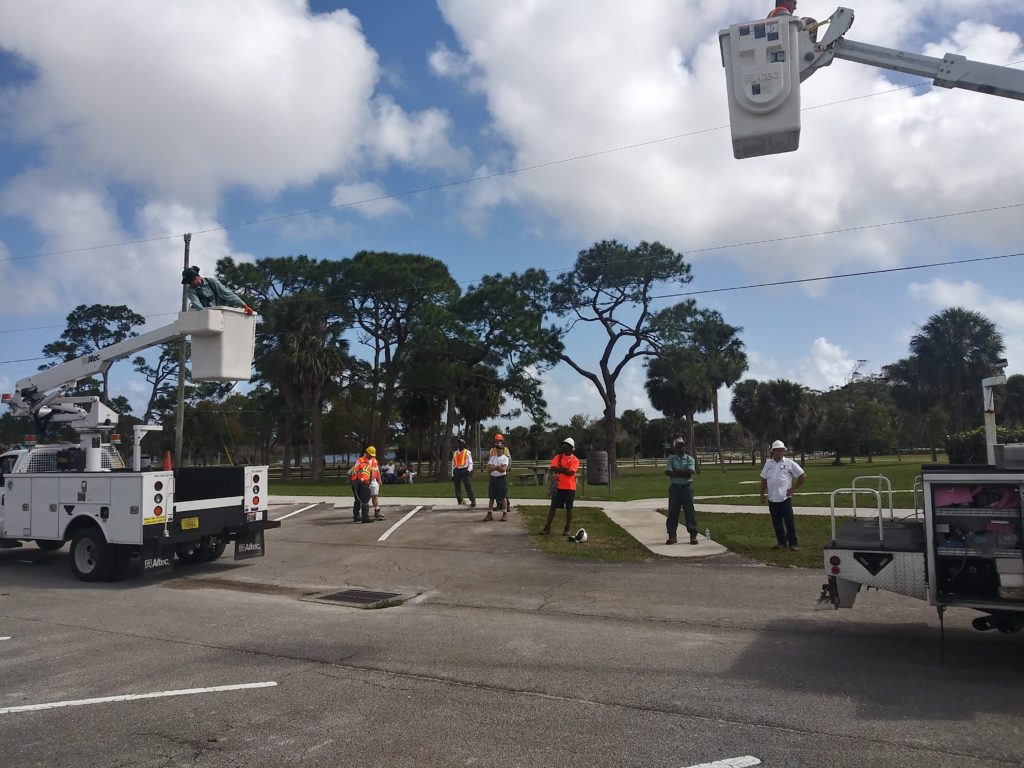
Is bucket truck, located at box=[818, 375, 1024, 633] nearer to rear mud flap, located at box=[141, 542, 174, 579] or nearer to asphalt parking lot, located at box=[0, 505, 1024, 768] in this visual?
asphalt parking lot, located at box=[0, 505, 1024, 768]

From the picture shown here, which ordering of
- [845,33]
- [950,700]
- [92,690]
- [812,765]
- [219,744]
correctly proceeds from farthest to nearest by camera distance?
1. [845,33]
2. [92,690]
3. [950,700]
4. [219,744]
5. [812,765]

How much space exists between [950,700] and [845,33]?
21.8 feet

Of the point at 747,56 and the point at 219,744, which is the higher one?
the point at 747,56

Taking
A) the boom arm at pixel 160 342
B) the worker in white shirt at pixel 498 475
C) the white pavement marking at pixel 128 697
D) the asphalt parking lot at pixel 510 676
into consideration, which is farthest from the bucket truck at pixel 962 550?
the worker in white shirt at pixel 498 475

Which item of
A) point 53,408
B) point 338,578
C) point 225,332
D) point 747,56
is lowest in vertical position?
point 338,578

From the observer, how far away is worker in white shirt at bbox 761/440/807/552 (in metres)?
11.3

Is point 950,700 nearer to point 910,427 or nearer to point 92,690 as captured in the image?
point 92,690

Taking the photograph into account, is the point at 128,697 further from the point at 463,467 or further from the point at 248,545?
the point at 463,467

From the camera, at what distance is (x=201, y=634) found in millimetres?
7633

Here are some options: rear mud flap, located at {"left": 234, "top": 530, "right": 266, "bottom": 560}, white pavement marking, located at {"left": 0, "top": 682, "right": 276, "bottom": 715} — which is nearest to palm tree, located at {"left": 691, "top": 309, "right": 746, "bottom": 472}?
A: rear mud flap, located at {"left": 234, "top": 530, "right": 266, "bottom": 560}

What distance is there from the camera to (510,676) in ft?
19.4

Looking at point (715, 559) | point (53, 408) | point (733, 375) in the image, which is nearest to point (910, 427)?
point (733, 375)

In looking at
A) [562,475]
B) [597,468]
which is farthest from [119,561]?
[597,468]

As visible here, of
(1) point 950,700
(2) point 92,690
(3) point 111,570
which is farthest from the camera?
(3) point 111,570
